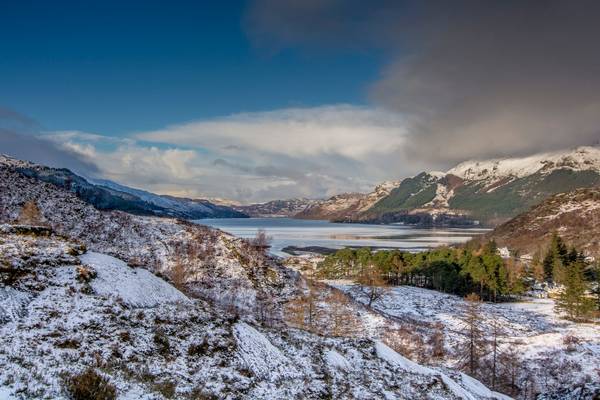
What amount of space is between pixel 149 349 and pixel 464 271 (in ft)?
364

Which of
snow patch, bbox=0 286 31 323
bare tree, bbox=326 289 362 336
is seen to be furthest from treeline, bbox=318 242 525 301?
snow patch, bbox=0 286 31 323

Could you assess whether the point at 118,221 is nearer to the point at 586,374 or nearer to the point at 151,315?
the point at 151,315

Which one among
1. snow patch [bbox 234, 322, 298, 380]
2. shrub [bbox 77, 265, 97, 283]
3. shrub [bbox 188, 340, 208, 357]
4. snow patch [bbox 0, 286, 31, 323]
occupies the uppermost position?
shrub [bbox 77, 265, 97, 283]

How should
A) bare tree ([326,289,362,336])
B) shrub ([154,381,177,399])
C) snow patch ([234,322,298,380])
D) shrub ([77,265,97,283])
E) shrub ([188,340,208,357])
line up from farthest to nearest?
bare tree ([326,289,362,336]) < shrub ([77,265,97,283]) < snow patch ([234,322,298,380]) < shrub ([188,340,208,357]) < shrub ([154,381,177,399])

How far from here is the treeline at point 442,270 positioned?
10618 cm

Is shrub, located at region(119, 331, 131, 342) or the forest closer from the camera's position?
shrub, located at region(119, 331, 131, 342)

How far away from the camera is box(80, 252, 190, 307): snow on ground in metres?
26.6

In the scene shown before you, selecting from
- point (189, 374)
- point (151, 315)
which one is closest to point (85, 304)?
point (151, 315)

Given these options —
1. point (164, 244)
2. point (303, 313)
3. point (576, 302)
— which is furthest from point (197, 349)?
point (576, 302)

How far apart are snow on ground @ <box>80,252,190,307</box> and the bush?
1344 centimetres

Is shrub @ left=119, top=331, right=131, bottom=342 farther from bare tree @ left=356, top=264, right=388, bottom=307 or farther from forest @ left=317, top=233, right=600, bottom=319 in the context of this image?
forest @ left=317, top=233, right=600, bottom=319

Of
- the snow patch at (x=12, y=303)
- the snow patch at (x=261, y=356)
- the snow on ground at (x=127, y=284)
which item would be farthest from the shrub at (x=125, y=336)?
the snow patch at (x=261, y=356)

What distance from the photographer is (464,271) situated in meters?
113

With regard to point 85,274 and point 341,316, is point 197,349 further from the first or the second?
point 341,316
